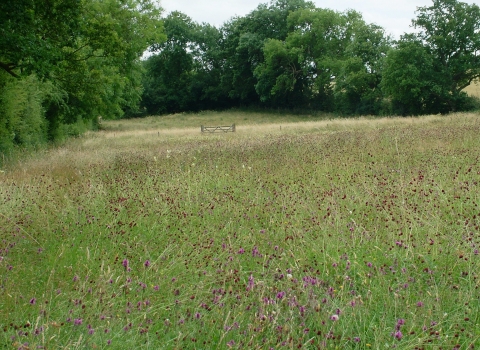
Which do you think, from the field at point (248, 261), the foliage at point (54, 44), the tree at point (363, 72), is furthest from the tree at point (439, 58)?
the field at point (248, 261)

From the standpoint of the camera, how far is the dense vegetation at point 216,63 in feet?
39.1

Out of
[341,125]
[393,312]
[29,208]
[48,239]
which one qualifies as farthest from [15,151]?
[341,125]

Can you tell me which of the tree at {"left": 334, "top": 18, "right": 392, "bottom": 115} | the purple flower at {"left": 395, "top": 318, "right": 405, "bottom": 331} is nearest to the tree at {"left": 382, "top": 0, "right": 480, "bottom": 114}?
the tree at {"left": 334, "top": 18, "right": 392, "bottom": 115}

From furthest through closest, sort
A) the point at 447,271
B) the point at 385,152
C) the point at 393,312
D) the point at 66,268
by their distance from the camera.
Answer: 1. the point at 385,152
2. the point at 66,268
3. the point at 447,271
4. the point at 393,312

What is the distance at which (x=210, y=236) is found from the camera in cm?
517

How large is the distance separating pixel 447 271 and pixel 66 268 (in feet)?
11.6

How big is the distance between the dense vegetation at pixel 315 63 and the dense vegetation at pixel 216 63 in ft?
0.46

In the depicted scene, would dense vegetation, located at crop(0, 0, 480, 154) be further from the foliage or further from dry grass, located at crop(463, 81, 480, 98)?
dry grass, located at crop(463, 81, 480, 98)

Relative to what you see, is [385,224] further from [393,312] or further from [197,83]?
[197,83]

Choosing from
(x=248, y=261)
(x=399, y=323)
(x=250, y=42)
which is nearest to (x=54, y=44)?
(x=248, y=261)

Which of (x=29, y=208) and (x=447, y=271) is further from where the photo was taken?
(x=29, y=208)

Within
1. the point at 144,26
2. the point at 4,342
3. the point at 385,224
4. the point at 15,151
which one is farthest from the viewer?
the point at 144,26

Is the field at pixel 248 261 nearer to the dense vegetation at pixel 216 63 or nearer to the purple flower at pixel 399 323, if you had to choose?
the purple flower at pixel 399 323

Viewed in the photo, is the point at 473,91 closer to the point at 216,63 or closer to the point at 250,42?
the point at 250,42
